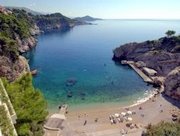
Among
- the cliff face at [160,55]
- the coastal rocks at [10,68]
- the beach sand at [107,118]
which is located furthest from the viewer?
the cliff face at [160,55]

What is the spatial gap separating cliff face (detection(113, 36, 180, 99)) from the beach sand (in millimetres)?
8798

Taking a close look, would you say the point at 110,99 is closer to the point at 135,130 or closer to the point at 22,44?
the point at 135,130

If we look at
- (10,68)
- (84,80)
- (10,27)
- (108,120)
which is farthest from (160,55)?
(10,27)

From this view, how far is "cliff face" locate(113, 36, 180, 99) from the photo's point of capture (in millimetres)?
79012

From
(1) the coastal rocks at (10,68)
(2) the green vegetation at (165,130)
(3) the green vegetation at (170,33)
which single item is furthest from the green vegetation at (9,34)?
(3) the green vegetation at (170,33)

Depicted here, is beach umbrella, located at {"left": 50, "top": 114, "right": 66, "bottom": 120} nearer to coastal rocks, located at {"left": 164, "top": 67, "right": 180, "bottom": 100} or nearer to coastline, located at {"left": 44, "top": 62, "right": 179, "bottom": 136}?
coastline, located at {"left": 44, "top": 62, "right": 179, "bottom": 136}

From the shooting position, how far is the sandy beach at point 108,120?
4925cm

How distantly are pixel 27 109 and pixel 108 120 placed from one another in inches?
882

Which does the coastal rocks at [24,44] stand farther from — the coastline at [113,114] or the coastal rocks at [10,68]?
the coastline at [113,114]

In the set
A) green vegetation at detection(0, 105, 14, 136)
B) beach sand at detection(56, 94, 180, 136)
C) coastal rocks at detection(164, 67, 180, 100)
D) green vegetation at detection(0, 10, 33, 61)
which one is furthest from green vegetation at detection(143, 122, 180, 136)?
green vegetation at detection(0, 10, 33, 61)

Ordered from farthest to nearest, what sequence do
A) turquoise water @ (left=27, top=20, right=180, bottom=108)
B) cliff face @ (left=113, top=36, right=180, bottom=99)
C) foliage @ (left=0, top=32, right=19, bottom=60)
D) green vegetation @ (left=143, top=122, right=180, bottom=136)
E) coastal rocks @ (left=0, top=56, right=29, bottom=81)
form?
cliff face @ (left=113, top=36, right=180, bottom=99), foliage @ (left=0, top=32, right=19, bottom=60), coastal rocks @ (left=0, top=56, right=29, bottom=81), turquoise water @ (left=27, top=20, right=180, bottom=108), green vegetation @ (left=143, top=122, right=180, bottom=136)

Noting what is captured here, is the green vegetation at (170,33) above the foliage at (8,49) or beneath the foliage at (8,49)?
beneath

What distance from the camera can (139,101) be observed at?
212 feet

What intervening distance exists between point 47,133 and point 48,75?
39605 mm
